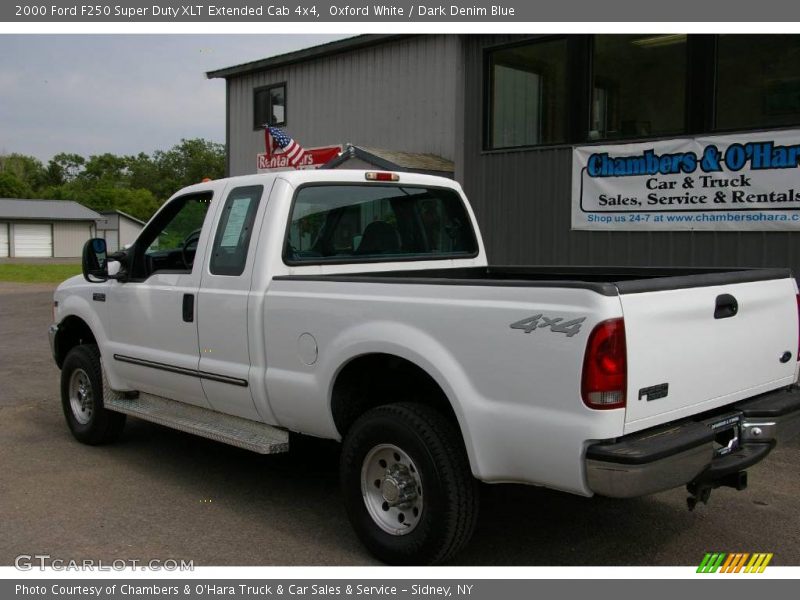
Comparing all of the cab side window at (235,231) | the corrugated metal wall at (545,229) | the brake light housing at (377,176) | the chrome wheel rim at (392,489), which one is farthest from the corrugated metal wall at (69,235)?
the chrome wheel rim at (392,489)

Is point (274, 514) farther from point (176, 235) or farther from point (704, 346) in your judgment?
point (704, 346)

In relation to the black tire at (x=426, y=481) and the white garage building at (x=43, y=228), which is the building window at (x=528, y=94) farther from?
the white garage building at (x=43, y=228)

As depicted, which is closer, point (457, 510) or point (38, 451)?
point (457, 510)

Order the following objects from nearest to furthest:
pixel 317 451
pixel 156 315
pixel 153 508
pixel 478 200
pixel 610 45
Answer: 1. pixel 153 508
2. pixel 156 315
3. pixel 317 451
4. pixel 610 45
5. pixel 478 200

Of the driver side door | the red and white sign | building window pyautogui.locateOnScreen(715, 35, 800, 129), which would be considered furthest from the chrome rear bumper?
the red and white sign

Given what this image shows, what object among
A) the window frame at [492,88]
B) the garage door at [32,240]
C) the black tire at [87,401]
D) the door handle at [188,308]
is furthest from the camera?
the garage door at [32,240]

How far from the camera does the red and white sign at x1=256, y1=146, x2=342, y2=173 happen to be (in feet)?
52.2

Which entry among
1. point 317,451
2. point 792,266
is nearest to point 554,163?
point 792,266

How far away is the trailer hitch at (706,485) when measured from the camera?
3918mm

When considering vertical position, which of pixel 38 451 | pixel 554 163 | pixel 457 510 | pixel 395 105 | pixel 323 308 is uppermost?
pixel 395 105

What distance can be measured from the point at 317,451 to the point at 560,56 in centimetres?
738

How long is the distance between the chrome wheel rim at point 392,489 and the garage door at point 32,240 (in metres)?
67.0

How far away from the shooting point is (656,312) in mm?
3488

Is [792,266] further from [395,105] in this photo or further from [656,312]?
[395,105]
